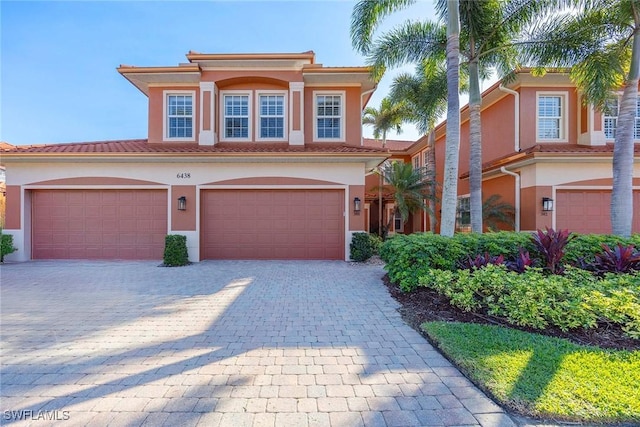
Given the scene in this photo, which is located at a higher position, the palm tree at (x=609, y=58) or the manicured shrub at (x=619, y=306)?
the palm tree at (x=609, y=58)

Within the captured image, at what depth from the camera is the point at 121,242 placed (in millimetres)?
10844

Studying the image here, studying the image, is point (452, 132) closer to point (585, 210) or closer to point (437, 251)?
point (437, 251)

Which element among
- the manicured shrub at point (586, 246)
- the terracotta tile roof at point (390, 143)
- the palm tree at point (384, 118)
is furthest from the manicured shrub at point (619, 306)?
the terracotta tile roof at point (390, 143)

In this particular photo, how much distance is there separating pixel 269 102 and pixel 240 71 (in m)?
1.58

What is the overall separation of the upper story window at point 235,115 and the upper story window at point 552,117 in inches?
471

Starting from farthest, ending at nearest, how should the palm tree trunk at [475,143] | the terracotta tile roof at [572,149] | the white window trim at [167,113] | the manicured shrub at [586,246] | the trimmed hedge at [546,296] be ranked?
the white window trim at [167,113] → the terracotta tile roof at [572,149] → the palm tree trunk at [475,143] → the manicured shrub at [586,246] → the trimmed hedge at [546,296]

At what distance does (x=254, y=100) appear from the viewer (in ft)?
40.4

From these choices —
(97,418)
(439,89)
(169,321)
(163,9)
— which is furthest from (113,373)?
(439,89)

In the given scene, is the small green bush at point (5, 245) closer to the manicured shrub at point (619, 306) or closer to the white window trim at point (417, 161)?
the manicured shrub at point (619, 306)

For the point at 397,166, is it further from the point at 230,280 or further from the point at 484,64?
the point at 230,280

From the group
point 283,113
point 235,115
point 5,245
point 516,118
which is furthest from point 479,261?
point 5,245

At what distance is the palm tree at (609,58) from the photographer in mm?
8023

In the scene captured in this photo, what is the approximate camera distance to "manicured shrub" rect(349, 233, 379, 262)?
34.6 ft

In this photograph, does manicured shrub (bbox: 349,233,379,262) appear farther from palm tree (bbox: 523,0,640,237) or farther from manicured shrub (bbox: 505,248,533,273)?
→ palm tree (bbox: 523,0,640,237)
